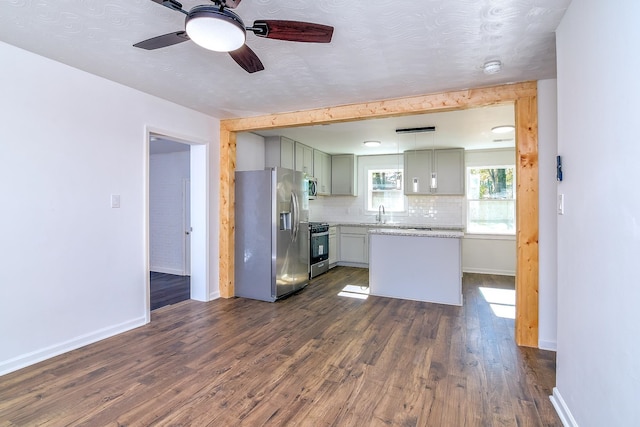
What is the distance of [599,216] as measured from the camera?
1.47m

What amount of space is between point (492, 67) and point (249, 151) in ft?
11.9

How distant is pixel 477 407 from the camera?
2000 millimetres

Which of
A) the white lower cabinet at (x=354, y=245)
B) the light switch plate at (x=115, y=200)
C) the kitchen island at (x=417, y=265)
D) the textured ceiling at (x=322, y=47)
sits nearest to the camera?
the textured ceiling at (x=322, y=47)

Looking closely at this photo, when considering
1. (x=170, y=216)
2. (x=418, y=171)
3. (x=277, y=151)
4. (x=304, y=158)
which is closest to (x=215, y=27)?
(x=277, y=151)

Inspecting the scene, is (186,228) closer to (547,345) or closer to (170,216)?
(170,216)

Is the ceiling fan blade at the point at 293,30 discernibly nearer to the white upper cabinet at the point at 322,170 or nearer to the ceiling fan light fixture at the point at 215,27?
the ceiling fan light fixture at the point at 215,27

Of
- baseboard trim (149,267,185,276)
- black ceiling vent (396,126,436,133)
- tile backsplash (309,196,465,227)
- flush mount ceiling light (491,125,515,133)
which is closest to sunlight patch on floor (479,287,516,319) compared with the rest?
tile backsplash (309,196,465,227)

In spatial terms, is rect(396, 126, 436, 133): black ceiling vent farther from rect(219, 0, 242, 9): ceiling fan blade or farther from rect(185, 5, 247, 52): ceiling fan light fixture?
rect(219, 0, 242, 9): ceiling fan blade

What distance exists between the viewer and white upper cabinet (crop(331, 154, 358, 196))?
22.6ft

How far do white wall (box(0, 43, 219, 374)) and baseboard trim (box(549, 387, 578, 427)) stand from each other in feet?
12.0

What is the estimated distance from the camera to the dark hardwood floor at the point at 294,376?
1.91 meters

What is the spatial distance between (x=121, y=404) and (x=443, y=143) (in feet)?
18.8

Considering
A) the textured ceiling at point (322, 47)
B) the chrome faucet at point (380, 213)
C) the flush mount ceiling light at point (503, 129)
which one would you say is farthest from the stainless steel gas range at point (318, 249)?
the flush mount ceiling light at point (503, 129)

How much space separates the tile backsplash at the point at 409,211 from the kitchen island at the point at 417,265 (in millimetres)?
2287
